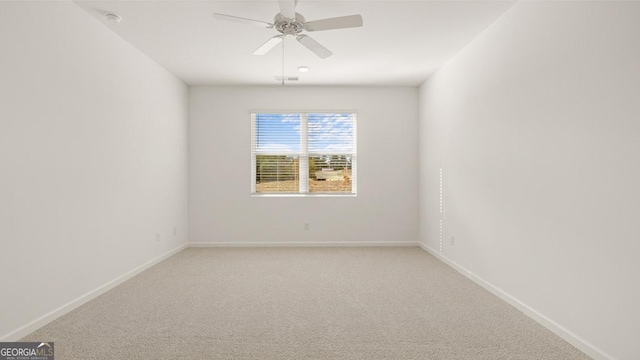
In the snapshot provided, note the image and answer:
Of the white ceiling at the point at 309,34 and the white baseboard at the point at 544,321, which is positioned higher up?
the white ceiling at the point at 309,34

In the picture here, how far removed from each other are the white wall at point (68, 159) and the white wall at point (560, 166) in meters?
3.76

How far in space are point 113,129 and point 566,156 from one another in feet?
13.1

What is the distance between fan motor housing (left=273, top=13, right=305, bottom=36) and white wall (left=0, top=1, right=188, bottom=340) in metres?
1.76

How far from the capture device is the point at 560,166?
91.8 inches

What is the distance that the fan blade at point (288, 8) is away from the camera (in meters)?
2.27

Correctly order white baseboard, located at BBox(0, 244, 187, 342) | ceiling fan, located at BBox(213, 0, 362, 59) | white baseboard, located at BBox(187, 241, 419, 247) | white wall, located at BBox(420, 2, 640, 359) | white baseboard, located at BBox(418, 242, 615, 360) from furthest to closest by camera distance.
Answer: white baseboard, located at BBox(187, 241, 419, 247)
ceiling fan, located at BBox(213, 0, 362, 59)
white baseboard, located at BBox(0, 244, 187, 342)
white baseboard, located at BBox(418, 242, 615, 360)
white wall, located at BBox(420, 2, 640, 359)

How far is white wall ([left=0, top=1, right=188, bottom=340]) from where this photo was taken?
223 centimetres

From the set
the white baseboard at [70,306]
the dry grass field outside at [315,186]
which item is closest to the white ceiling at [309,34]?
the dry grass field outside at [315,186]

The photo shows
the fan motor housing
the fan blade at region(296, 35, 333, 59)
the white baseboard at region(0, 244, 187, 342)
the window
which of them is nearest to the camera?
the white baseboard at region(0, 244, 187, 342)

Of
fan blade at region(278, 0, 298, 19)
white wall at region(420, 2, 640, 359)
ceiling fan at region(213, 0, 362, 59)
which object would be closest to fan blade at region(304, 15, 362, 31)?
ceiling fan at region(213, 0, 362, 59)

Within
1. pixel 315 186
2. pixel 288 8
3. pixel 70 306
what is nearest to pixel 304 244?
pixel 315 186

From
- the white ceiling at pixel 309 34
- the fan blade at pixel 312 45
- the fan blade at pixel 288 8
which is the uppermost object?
the white ceiling at pixel 309 34

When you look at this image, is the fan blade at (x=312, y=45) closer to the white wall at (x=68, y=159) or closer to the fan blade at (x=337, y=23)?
the fan blade at (x=337, y=23)

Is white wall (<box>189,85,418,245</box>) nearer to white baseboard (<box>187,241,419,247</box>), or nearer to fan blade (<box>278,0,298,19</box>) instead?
white baseboard (<box>187,241,419,247</box>)
